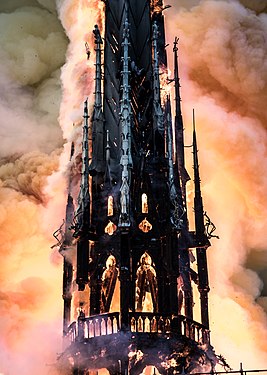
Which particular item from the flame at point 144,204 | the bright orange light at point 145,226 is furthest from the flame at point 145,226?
the flame at point 144,204

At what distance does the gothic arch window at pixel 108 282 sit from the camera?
28734mm

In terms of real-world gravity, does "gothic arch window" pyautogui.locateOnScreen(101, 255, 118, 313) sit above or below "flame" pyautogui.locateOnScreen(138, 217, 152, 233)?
below

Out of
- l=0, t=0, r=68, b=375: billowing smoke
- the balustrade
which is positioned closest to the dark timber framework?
the balustrade

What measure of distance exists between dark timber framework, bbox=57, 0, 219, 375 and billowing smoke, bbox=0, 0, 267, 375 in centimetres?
190

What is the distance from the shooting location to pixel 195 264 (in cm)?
3145

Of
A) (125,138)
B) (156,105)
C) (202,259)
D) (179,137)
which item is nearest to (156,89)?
(156,105)

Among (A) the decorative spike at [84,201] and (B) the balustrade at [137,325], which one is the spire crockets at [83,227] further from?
(B) the balustrade at [137,325]

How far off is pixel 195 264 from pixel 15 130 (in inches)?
400

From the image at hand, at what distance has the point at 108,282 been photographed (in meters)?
29.0

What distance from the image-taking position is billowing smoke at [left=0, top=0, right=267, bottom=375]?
32.9 meters

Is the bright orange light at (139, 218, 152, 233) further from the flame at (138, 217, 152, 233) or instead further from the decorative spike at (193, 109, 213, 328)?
the decorative spike at (193, 109, 213, 328)

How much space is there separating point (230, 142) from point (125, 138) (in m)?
8.12

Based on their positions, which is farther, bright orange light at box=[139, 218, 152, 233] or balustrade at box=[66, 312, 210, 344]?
bright orange light at box=[139, 218, 152, 233]

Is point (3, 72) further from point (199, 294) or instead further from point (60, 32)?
point (199, 294)
